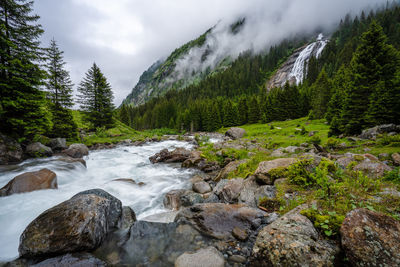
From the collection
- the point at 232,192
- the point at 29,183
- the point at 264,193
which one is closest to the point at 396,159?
the point at 264,193

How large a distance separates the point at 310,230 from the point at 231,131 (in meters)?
34.9

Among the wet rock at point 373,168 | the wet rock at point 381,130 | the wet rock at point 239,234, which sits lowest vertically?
the wet rock at point 239,234

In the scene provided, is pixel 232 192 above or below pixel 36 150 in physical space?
below

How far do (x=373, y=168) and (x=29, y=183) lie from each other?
15719 millimetres

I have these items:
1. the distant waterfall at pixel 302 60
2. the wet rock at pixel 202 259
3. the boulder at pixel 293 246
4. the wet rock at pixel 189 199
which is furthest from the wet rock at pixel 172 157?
the distant waterfall at pixel 302 60

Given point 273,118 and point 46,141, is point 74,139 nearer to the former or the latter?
point 46,141

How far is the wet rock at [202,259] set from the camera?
3.55m

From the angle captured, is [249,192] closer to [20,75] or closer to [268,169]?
[268,169]

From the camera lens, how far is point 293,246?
2.94 metres

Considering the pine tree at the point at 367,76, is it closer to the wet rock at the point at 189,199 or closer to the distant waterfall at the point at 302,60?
the wet rock at the point at 189,199

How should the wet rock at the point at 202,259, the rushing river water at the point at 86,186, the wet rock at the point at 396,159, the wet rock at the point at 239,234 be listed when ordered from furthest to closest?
the wet rock at the point at 396,159 < the rushing river water at the point at 86,186 < the wet rock at the point at 239,234 < the wet rock at the point at 202,259

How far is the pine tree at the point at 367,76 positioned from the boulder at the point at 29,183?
24.7 m

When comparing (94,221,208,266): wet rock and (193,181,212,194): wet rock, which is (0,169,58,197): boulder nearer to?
Result: (94,221,208,266): wet rock

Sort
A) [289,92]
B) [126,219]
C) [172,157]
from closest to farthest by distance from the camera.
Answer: [126,219] → [172,157] → [289,92]
